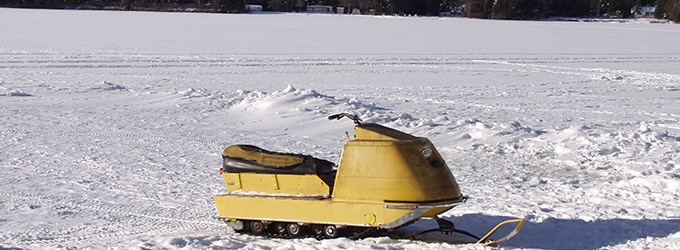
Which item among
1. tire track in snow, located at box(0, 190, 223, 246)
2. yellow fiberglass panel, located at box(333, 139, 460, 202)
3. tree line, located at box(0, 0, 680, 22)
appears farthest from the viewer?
tree line, located at box(0, 0, 680, 22)

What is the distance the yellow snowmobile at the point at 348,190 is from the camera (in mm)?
5977

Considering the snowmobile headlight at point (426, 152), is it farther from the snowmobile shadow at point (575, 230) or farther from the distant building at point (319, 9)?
the distant building at point (319, 9)

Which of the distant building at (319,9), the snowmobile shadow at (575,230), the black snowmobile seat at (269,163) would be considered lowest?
the distant building at (319,9)

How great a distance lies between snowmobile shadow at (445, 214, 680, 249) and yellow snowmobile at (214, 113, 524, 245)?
305 millimetres

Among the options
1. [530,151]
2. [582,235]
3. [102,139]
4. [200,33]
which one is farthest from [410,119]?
[200,33]

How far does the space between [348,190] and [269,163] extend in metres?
0.68

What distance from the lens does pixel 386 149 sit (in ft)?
19.8

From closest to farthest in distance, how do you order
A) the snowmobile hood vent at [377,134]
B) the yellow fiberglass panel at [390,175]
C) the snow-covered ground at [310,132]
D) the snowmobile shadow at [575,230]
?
the yellow fiberglass panel at [390,175] → the snowmobile hood vent at [377,134] → the snowmobile shadow at [575,230] → the snow-covered ground at [310,132]

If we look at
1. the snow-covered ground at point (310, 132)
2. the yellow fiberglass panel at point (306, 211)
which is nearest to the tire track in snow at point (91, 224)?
the snow-covered ground at point (310, 132)

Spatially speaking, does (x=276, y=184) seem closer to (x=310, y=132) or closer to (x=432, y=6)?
(x=310, y=132)

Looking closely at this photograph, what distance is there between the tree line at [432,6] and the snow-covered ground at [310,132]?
41.8m

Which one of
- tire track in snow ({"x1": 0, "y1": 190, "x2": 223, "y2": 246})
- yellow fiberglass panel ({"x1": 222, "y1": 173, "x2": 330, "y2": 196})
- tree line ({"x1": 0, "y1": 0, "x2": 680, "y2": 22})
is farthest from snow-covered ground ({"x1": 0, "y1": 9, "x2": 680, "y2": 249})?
tree line ({"x1": 0, "y1": 0, "x2": 680, "y2": 22})

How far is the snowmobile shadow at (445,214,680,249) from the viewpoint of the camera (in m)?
6.28

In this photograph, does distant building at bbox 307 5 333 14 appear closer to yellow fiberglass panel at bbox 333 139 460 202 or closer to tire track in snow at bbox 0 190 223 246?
tire track in snow at bbox 0 190 223 246
